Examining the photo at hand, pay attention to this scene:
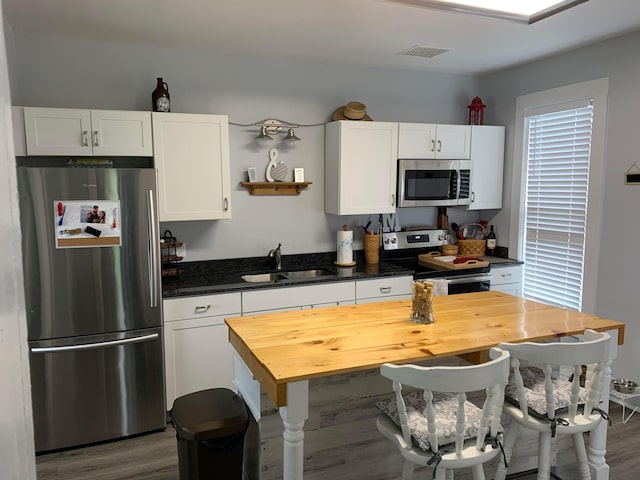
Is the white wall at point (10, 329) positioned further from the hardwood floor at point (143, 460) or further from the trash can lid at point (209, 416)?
the hardwood floor at point (143, 460)

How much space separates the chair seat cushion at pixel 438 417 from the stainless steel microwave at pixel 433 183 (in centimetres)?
228

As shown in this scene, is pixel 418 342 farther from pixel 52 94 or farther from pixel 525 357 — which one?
pixel 52 94

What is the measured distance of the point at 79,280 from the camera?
9.13ft

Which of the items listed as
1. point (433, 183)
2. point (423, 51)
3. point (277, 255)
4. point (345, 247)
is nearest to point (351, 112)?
point (423, 51)

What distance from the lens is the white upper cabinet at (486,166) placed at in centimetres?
430

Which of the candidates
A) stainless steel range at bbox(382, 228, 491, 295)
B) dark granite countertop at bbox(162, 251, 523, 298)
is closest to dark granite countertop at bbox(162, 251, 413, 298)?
dark granite countertop at bbox(162, 251, 523, 298)

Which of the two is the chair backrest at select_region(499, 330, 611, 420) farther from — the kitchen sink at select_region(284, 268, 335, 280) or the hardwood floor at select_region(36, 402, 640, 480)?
the kitchen sink at select_region(284, 268, 335, 280)

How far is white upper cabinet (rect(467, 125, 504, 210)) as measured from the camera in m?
4.30

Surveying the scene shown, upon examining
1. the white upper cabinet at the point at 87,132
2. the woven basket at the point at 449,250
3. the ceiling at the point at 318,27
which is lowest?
the woven basket at the point at 449,250

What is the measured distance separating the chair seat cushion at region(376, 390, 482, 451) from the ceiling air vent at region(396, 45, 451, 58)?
2.53 m

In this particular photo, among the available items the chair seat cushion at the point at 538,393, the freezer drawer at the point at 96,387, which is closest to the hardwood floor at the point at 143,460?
the freezer drawer at the point at 96,387

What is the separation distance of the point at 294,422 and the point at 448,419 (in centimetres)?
59

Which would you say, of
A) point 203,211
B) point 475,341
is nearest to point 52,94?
point 203,211

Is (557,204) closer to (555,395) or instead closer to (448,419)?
(555,395)
